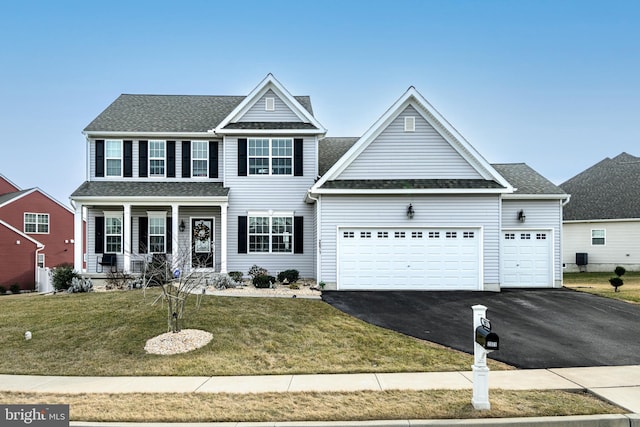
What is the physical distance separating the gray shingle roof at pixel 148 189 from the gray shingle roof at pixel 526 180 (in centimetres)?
1249

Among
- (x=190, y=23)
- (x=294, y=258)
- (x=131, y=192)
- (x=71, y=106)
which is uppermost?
(x=190, y=23)

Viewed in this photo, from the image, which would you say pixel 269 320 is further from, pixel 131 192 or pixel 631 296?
pixel 631 296

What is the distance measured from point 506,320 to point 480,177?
21.2 feet

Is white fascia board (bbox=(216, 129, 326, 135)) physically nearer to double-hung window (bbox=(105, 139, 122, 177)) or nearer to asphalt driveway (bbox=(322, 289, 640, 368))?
double-hung window (bbox=(105, 139, 122, 177))

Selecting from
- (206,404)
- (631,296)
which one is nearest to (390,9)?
(631,296)

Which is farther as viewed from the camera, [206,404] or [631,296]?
[631,296]

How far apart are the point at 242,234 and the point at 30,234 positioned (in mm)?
22888

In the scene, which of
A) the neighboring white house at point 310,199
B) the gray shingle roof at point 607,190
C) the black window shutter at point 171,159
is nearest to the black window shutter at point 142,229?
the neighboring white house at point 310,199

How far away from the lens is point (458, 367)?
880cm

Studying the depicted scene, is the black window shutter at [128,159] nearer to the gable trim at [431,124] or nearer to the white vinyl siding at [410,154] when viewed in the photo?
the gable trim at [431,124]

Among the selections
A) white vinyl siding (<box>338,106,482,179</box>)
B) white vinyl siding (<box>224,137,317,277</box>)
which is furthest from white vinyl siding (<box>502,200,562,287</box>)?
white vinyl siding (<box>224,137,317,277</box>)

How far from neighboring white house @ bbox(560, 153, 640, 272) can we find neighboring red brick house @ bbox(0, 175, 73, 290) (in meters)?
35.6

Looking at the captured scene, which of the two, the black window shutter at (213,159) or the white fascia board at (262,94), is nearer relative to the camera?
the white fascia board at (262,94)

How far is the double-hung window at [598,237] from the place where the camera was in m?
27.9
